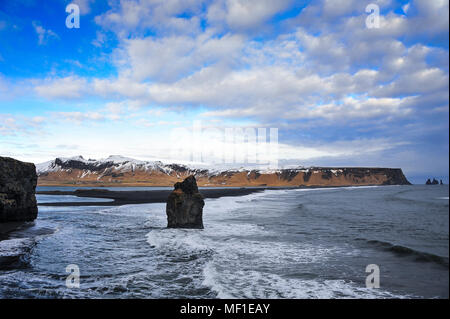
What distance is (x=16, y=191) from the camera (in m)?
23.4

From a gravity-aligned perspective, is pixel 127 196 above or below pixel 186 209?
below

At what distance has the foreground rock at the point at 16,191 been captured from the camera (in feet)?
73.6

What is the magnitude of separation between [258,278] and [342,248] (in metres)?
6.75

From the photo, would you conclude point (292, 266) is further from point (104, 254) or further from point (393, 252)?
point (104, 254)
